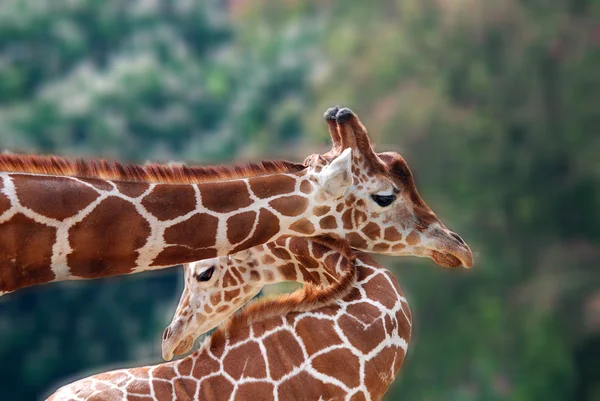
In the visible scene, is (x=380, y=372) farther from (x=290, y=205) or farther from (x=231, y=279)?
(x=231, y=279)

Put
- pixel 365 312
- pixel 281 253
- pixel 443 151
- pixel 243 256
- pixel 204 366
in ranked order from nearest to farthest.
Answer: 1. pixel 204 366
2. pixel 365 312
3. pixel 281 253
4. pixel 243 256
5. pixel 443 151

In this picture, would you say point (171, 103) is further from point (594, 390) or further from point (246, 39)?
point (594, 390)

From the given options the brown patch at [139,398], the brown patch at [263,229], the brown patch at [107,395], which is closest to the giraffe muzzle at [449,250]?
the brown patch at [263,229]

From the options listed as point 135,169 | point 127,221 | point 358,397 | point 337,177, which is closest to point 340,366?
point 358,397

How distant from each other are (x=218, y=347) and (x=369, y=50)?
20.3 metres

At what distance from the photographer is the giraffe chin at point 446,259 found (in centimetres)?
523

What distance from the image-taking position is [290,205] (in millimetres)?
4902

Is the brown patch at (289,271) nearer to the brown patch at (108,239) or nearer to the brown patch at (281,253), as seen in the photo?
the brown patch at (281,253)

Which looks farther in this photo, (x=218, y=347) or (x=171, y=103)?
(x=171, y=103)

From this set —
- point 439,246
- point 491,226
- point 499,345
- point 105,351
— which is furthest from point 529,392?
point 439,246

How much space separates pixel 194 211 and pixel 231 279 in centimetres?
109

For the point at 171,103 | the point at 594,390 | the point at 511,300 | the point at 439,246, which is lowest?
the point at 439,246

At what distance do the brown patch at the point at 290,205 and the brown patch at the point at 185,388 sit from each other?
0.89m

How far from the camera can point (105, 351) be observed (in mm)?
27125
